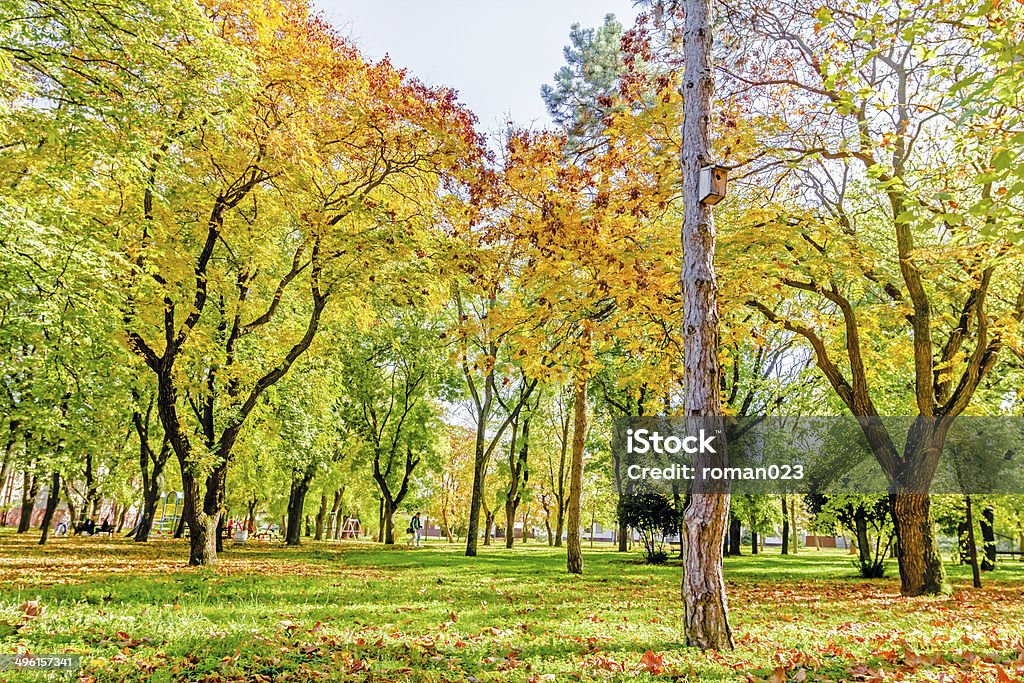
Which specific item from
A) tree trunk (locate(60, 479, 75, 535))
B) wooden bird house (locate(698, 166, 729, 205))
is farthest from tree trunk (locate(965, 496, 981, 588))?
tree trunk (locate(60, 479, 75, 535))

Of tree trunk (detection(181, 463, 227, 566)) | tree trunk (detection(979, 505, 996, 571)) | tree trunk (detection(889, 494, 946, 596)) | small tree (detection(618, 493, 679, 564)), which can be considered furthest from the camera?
small tree (detection(618, 493, 679, 564))

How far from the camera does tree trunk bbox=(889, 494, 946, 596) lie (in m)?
12.5

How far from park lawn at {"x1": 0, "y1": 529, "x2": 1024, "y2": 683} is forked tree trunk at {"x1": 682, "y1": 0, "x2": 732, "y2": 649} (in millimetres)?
456

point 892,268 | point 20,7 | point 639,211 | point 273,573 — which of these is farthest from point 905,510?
point 20,7

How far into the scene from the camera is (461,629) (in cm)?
721

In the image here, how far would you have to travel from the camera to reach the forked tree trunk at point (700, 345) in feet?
21.1

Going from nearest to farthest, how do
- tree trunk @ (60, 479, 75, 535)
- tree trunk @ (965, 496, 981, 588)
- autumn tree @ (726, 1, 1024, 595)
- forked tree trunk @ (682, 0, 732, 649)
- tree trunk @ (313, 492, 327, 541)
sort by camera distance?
forked tree trunk @ (682, 0, 732, 649) → autumn tree @ (726, 1, 1024, 595) → tree trunk @ (965, 496, 981, 588) → tree trunk @ (60, 479, 75, 535) → tree trunk @ (313, 492, 327, 541)

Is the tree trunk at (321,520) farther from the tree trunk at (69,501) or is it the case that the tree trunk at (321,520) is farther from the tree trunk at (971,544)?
the tree trunk at (971,544)

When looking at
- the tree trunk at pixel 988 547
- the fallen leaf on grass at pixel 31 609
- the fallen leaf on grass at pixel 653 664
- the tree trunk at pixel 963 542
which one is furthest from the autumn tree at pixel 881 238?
the tree trunk at pixel 988 547

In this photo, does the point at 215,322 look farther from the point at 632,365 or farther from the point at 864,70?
the point at 864,70

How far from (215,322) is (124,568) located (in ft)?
20.3

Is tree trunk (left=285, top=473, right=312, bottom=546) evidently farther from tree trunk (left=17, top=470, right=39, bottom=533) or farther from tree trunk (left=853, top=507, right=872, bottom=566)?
tree trunk (left=853, top=507, right=872, bottom=566)

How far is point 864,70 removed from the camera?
38.5ft

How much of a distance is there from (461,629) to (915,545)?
33.3 feet
